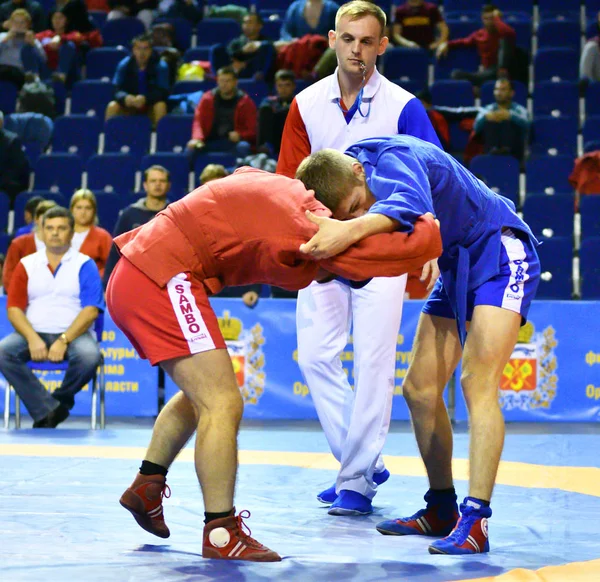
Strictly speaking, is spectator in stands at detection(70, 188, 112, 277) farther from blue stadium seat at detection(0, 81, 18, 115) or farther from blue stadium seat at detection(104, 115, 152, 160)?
blue stadium seat at detection(0, 81, 18, 115)

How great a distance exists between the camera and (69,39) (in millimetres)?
11609

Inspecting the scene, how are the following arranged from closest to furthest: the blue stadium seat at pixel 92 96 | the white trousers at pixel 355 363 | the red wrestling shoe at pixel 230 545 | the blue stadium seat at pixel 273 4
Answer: the red wrestling shoe at pixel 230 545
the white trousers at pixel 355 363
the blue stadium seat at pixel 92 96
the blue stadium seat at pixel 273 4

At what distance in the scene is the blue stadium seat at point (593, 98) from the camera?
381 inches

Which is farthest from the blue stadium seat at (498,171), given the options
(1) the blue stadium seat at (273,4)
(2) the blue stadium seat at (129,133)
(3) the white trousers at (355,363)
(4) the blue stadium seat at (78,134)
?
(3) the white trousers at (355,363)

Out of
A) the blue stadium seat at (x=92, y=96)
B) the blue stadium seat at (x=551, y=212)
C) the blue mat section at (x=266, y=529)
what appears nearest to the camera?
the blue mat section at (x=266, y=529)

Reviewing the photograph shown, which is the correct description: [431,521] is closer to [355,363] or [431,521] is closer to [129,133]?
[355,363]

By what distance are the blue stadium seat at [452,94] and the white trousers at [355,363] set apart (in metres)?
6.06

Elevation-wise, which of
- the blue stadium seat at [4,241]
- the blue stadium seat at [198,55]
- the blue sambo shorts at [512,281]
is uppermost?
the blue stadium seat at [198,55]

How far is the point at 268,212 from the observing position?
10.1 ft

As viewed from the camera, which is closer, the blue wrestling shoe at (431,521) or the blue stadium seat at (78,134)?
the blue wrestling shoe at (431,521)

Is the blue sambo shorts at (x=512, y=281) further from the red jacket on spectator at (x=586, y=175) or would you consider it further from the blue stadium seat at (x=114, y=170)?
the blue stadium seat at (x=114, y=170)

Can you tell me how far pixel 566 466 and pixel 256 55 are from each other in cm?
659

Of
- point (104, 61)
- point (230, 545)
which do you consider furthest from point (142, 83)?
point (230, 545)

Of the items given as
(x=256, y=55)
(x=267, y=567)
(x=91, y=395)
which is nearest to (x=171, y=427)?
(x=267, y=567)
